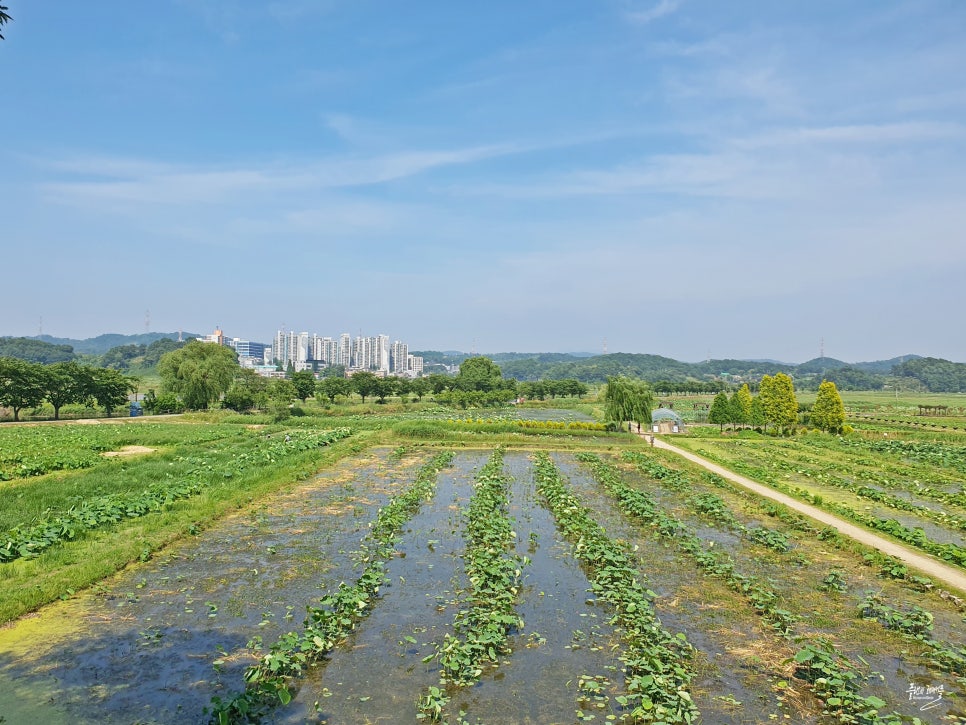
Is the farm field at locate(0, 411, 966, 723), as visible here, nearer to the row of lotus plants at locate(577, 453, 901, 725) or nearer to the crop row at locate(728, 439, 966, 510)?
the row of lotus plants at locate(577, 453, 901, 725)

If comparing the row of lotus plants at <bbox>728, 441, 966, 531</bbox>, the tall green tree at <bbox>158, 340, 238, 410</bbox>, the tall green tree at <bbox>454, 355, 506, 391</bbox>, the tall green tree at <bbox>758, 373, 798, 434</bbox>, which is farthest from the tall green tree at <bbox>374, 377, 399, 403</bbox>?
the row of lotus plants at <bbox>728, 441, 966, 531</bbox>

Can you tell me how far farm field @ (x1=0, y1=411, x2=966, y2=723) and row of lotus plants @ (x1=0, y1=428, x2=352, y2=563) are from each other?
0.12m

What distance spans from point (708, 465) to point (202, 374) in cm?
4828

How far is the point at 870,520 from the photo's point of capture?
1941 centimetres

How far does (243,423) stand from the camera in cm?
5294

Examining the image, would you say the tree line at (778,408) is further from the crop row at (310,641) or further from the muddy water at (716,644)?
the crop row at (310,641)

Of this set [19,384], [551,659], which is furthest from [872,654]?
[19,384]

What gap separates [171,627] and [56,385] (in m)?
49.5

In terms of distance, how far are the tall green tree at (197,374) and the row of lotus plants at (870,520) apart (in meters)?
49.6

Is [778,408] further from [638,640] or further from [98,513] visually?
[98,513]

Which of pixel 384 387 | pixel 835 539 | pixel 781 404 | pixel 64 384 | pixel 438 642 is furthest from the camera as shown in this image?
pixel 384 387

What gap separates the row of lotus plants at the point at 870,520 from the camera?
1606cm

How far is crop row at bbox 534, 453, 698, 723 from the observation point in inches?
328

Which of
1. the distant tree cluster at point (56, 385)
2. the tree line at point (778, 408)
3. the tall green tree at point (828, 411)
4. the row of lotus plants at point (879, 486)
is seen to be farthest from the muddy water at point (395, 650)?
the distant tree cluster at point (56, 385)
